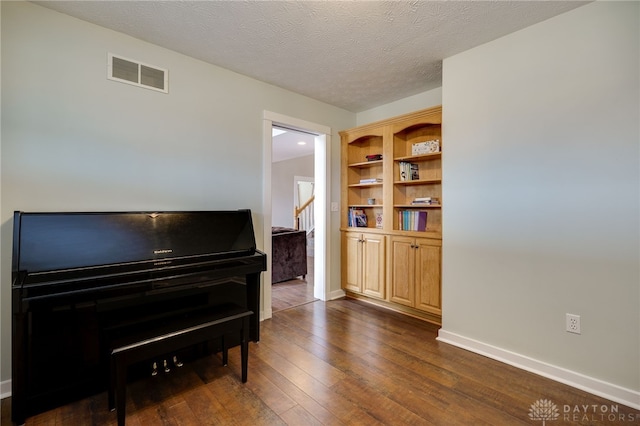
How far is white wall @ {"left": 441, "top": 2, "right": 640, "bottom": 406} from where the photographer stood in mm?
1728

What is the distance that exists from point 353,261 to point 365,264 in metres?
0.20

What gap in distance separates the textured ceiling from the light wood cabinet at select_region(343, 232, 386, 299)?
5.76 feet

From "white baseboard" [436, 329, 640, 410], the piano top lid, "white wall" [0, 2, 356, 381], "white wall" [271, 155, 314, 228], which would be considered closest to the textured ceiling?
"white wall" [0, 2, 356, 381]

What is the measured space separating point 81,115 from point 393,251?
9.45 feet

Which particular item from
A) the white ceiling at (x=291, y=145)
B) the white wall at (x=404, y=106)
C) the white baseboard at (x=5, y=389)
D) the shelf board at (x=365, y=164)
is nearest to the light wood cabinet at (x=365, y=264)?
the shelf board at (x=365, y=164)

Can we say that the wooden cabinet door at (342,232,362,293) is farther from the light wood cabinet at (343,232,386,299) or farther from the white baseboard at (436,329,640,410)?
the white baseboard at (436,329,640,410)

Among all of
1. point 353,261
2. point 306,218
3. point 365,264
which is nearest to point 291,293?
point 353,261

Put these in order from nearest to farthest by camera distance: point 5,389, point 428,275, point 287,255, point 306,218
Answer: point 5,389, point 428,275, point 287,255, point 306,218

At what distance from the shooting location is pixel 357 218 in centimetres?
367

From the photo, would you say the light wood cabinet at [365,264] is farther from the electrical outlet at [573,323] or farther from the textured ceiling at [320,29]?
the textured ceiling at [320,29]

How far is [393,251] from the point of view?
10.4 feet

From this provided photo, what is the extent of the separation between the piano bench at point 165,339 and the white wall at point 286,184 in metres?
5.78

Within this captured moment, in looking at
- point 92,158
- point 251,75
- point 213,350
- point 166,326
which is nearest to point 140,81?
point 92,158

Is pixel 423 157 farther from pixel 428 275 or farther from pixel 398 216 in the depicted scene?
pixel 428 275
